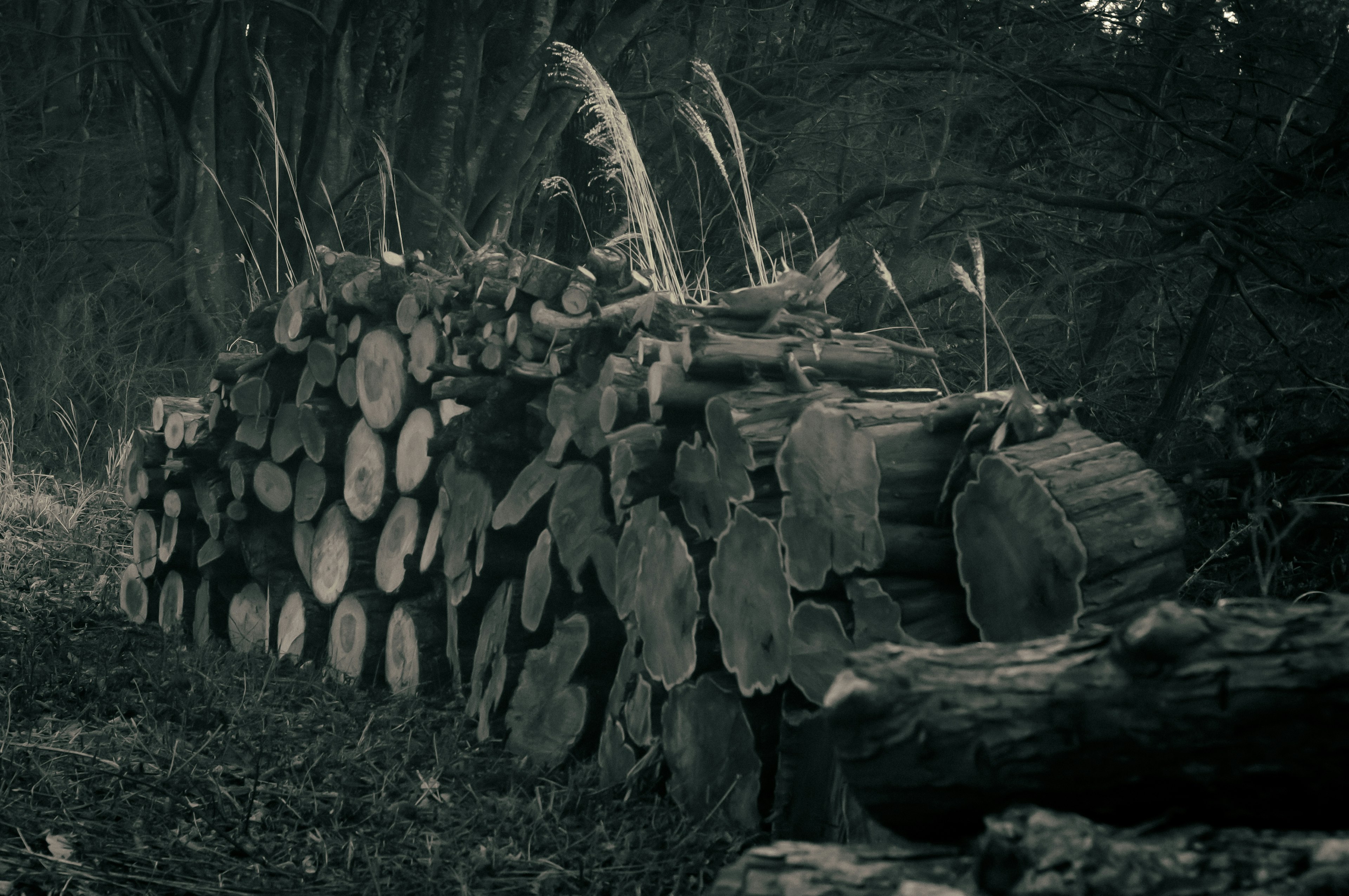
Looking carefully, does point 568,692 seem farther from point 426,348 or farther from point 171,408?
point 171,408

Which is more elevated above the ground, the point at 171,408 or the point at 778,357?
the point at 778,357

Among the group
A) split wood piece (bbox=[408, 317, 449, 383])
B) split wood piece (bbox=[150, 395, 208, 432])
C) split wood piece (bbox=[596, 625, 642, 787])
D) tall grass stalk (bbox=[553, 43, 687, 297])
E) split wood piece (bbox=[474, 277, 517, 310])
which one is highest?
tall grass stalk (bbox=[553, 43, 687, 297])

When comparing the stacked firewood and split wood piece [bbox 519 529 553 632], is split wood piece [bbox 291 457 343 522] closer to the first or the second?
the stacked firewood

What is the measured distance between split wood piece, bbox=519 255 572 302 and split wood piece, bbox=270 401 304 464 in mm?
1145

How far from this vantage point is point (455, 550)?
122 inches

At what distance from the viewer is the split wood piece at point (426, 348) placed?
314cm

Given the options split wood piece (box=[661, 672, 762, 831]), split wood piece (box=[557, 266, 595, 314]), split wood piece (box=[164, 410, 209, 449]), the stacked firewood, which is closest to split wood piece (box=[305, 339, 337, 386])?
the stacked firewood

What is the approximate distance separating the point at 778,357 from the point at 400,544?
1.50 metres

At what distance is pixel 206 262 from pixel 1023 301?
5024 mm

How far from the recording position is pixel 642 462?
2438 millimetres

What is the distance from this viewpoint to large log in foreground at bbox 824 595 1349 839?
3.51 ft

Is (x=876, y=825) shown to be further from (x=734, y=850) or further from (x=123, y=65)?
(x=123, y=65)

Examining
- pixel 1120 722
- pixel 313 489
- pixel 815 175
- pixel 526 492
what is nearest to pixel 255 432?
pixel 313 489

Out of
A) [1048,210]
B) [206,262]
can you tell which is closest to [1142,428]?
[1048,210]
